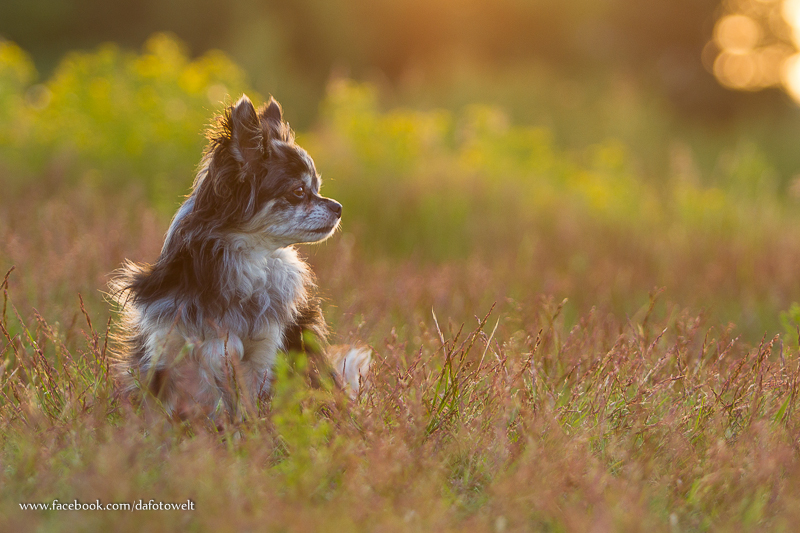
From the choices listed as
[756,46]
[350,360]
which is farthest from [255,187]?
[756,46]

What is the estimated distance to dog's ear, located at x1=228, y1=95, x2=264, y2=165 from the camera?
3104mm

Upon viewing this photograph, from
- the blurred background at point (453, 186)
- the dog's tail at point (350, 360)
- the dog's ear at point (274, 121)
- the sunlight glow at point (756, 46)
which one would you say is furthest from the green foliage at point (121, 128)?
the sunlight glow at point (756, 46)

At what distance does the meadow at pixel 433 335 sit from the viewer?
90.7 inches

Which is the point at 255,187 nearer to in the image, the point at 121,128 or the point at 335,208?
the point at 335,208

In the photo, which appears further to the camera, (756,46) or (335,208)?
(756,46)

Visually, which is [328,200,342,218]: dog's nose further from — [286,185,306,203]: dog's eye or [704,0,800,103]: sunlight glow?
[704,0,800,103]: sunlight glow

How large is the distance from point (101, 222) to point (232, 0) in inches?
842

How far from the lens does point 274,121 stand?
351 cm

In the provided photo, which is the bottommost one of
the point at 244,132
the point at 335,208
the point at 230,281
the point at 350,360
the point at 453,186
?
the point at 350,360

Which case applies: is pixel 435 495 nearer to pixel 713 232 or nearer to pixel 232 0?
pixel 713 232

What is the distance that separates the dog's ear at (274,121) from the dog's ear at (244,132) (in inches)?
7.5

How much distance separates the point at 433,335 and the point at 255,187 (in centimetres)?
175

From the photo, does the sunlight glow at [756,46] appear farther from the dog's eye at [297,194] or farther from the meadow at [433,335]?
the dog's eye at [297,194]

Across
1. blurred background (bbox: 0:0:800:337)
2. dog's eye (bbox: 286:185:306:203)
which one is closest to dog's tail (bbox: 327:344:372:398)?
dog's eye (bbox: 286:185:306:203)
